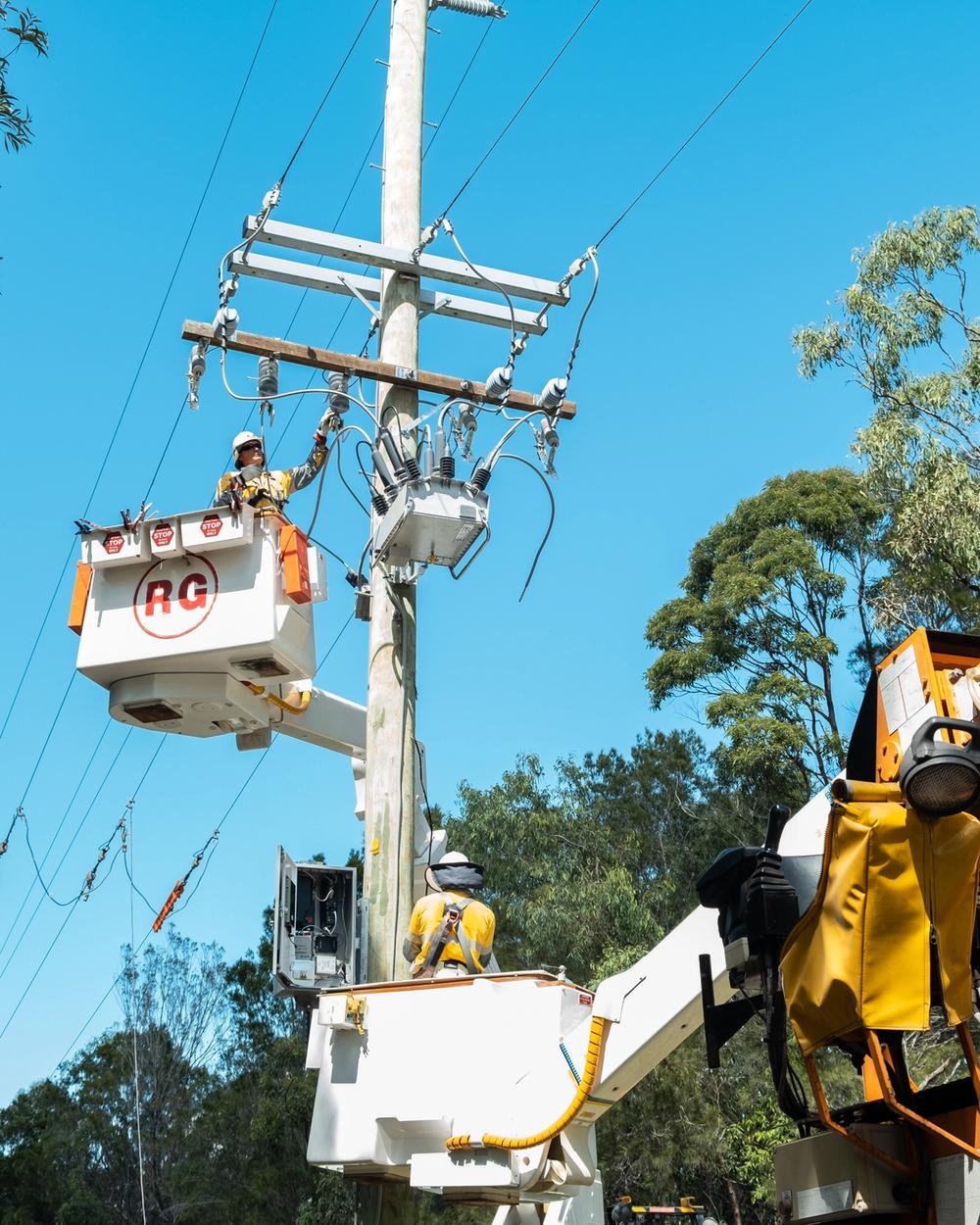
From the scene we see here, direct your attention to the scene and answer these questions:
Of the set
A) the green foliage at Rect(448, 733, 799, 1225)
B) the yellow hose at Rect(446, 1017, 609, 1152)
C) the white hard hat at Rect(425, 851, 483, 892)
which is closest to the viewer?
the yellow hose at Rect(446, 1017, 609, 1152)

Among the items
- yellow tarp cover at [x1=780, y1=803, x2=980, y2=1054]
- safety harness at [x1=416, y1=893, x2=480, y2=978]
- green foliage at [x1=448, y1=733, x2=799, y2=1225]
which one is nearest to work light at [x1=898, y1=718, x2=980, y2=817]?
yellow tarp cover at [x1=780, y1=803, x2=980, y2=1054]

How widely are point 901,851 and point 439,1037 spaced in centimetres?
319

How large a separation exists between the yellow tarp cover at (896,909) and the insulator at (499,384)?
226 inches

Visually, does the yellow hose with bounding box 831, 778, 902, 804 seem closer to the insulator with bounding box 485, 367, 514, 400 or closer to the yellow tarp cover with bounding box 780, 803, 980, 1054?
the yellow tarp cover with bounding box 780, 803, 980, 1054

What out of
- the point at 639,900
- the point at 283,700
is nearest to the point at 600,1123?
the point at 639,900

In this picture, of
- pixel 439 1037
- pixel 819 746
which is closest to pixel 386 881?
pixel 439 1037

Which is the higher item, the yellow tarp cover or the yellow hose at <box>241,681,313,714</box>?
the yellow hose at <box>241,681,313,714</box>

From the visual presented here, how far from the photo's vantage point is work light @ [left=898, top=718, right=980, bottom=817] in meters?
4.72

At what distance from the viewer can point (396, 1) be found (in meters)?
11.5

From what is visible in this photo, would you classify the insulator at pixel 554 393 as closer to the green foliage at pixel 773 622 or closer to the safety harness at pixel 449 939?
the safety harness at pixel 449 939

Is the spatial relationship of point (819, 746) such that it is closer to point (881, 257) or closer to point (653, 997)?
point (881, 257)

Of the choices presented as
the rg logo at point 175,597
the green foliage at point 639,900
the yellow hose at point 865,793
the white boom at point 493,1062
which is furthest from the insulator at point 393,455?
the green foliage at point 639,900

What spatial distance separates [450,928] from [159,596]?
2579 millimetres

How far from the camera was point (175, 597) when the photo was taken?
8.75 meters
